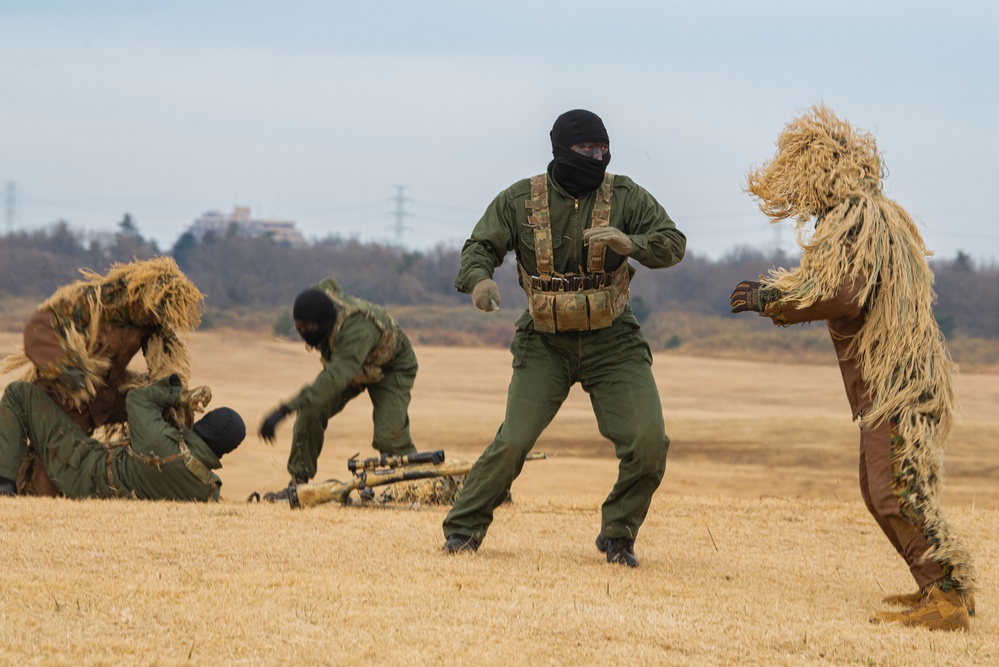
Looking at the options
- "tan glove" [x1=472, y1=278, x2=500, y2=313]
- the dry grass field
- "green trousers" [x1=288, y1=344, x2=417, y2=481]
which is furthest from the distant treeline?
"tan glove" [x1=472, y1=278, x2=500, y2=313]

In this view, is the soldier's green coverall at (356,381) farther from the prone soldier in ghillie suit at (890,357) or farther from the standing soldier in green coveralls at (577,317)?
the prone soldier in ghillie suit at (890,357)

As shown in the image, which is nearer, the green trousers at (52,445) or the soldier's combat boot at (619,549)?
the soldier's combat boot at (619,549)

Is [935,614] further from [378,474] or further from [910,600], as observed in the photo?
[378,474]

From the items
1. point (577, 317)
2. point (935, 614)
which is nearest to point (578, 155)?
point (577, 317)

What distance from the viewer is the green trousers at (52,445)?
8602 millimetres

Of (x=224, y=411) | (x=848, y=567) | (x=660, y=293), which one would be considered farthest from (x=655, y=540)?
(x=660, y=293)

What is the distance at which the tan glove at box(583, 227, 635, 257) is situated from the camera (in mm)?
6141

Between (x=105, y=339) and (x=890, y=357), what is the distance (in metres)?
5.40

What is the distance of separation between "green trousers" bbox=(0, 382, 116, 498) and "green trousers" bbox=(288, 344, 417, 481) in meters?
1.51

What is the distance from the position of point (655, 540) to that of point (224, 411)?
10.4ft

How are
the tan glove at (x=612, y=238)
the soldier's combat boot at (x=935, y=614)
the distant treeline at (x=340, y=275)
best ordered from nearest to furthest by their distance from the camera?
the soldier's combat boot at (x=935, y=614) < the tan glove at (x=612, y=238) < the distant treeline at (x=340, y=275)

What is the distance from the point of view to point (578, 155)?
6.36 meters

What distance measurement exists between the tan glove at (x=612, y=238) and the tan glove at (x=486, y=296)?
531mm

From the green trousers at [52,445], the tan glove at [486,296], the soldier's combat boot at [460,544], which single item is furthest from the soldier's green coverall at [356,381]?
the tan glove at [486,296]
